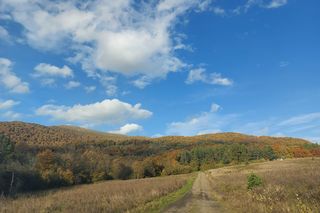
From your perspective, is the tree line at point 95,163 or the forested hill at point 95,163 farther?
the forested hill at point 95,163

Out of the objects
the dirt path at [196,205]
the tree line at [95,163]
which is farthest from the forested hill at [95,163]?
the dirt path at [196,205]

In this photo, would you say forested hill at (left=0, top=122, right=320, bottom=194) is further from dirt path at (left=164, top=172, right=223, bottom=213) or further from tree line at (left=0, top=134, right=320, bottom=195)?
dirt path at (left=164, top=172, right=223, bottom=213)

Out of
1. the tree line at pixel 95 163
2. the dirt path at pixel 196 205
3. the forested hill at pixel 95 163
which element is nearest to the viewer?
the dirt path at pixel 196 205

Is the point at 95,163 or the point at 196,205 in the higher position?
the point at 95,163

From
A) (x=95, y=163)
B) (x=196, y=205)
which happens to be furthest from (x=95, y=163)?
(x=196, y=205)

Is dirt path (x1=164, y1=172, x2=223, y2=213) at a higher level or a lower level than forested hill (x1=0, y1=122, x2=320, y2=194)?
lower

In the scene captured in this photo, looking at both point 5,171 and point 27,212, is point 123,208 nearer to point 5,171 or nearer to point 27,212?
point 27,212

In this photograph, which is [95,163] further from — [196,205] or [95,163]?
[196,205]

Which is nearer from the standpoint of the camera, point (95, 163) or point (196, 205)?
point (196, 205)

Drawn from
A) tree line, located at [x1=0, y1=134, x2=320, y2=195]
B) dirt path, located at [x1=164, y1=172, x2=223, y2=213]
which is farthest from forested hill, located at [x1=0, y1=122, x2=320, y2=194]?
dirt path, located at [x1=164, y1=172, x2=223, y2=213]

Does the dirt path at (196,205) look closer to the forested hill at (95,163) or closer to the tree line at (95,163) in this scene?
the tree line at (95,163)

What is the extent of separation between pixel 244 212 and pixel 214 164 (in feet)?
450

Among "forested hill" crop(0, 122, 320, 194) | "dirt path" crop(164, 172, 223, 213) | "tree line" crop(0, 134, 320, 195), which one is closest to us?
"dirt path" crop(164, 172, 223, 213)

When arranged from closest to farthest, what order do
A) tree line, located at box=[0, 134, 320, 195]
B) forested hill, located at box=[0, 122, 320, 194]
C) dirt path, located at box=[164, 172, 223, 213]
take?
dirt path, located at box=[164, 172, 223, 213] < tree line, located at box=[0, 134, 320, 195] < forested hill, located at box=[0, 122, 320, 194]
